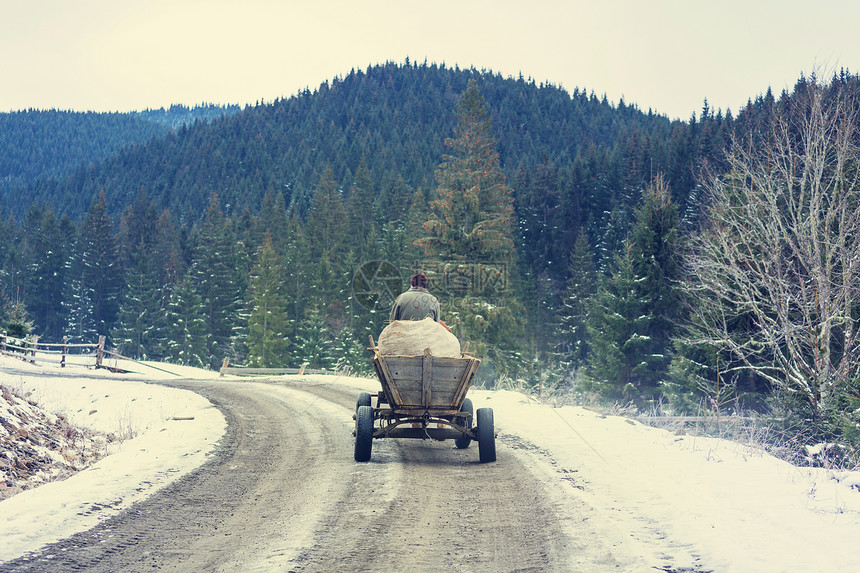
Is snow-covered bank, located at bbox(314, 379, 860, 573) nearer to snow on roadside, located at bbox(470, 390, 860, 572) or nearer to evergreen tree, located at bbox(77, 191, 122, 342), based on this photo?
snow on roadside, located at bbox(470, 390, 860, 572)

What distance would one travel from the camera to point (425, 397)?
9250 mm

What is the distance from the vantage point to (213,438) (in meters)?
11.2

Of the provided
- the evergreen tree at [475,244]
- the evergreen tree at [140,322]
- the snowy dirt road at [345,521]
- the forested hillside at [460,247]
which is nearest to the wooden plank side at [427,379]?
the snowy dirt road at [345,521]

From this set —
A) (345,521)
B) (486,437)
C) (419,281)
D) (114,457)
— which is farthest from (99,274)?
(345,521)

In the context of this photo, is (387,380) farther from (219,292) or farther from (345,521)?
(219,292)

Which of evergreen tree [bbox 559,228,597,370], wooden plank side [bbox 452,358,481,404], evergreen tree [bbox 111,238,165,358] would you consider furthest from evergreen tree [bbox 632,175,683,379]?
evergreen tree [bbox 111,238,165,358]

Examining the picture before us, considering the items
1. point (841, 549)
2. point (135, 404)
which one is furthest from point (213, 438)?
point (841, 549)

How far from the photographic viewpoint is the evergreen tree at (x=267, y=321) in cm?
5600

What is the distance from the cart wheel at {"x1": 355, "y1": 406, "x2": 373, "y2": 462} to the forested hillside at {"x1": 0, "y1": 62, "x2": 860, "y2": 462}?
11.3m

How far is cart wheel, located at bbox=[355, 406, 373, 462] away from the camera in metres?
9.21

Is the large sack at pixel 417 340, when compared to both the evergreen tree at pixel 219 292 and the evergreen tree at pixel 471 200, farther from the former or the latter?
the evergreen tree at pixel 219 292

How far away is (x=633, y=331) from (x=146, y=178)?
547ft

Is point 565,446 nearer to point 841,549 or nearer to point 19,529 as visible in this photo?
point 841,549

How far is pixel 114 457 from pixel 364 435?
Answer: 3777 millimetres
